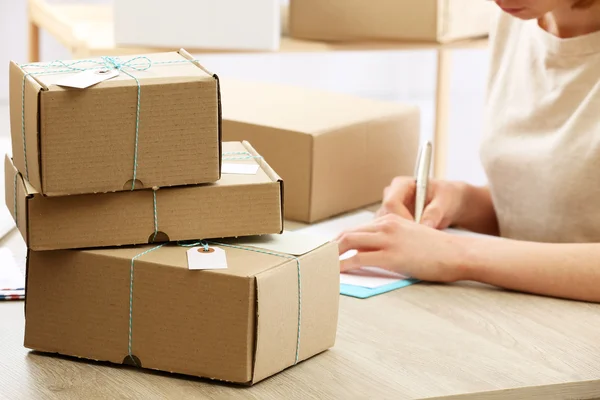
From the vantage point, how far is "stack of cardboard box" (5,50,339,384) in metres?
1.00

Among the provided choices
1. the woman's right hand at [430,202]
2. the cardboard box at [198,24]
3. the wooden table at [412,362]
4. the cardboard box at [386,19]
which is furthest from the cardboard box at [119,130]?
the cardboard box at [386,19]

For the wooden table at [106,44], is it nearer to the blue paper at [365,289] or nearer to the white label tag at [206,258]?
the blue paper at [365,289]

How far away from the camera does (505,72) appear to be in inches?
67.2

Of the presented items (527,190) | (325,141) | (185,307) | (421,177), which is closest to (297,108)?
(325,141)

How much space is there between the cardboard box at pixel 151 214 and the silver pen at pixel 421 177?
1.58ft

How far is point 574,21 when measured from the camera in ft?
5.05

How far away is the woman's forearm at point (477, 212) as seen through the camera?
1686 millimetres

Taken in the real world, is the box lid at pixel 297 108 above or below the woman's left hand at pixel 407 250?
above

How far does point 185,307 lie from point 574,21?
0.85 meters

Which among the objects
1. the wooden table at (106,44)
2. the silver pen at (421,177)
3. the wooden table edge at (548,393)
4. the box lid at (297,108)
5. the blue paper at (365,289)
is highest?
the wooden table at (106,44)

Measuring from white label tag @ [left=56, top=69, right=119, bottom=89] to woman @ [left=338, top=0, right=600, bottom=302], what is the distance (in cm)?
44

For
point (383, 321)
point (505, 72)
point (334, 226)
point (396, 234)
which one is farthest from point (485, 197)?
point (383, 321)

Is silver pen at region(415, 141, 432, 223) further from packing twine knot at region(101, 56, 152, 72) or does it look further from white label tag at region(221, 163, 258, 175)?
packing twine knot at region(101, 56, 152, 72)

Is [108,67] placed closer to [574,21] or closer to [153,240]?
[153,240]
